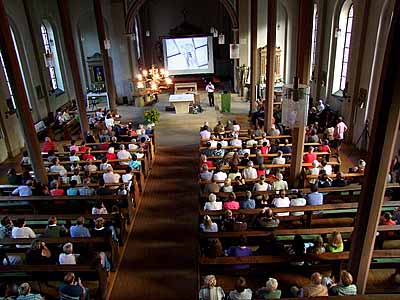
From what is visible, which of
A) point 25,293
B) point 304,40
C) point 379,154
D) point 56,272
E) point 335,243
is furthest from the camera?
point 304,40

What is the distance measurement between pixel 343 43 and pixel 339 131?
15.5 ft

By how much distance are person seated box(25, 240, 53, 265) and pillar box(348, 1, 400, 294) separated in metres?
5.00

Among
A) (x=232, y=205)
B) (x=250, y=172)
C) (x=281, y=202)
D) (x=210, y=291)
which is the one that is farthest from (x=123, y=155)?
(x=210, y=291)

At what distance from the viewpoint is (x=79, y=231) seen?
6855mm

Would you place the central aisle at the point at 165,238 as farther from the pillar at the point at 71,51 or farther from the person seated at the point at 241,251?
the pillar at the point at 71,51

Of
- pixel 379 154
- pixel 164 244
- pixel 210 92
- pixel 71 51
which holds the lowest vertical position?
pixel 164 244

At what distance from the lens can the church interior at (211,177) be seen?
5.87 meters

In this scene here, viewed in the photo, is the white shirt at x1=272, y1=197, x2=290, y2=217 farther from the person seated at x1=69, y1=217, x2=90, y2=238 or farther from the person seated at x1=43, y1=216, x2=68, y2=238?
the person seated at x1=43, y1=216, x2=68, y2=238

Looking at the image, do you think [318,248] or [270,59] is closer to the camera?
[318,248]

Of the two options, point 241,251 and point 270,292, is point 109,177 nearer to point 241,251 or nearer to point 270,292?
point 241,251

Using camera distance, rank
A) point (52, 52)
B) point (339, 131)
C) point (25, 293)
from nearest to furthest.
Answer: point (25, 293), point (339, 131), point (52, 52)

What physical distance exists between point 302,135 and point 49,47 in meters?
15.7

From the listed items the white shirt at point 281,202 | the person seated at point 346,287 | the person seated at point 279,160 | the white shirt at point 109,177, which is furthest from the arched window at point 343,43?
the person seated at point 346,287

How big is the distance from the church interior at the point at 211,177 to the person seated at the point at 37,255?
0.8 inches
